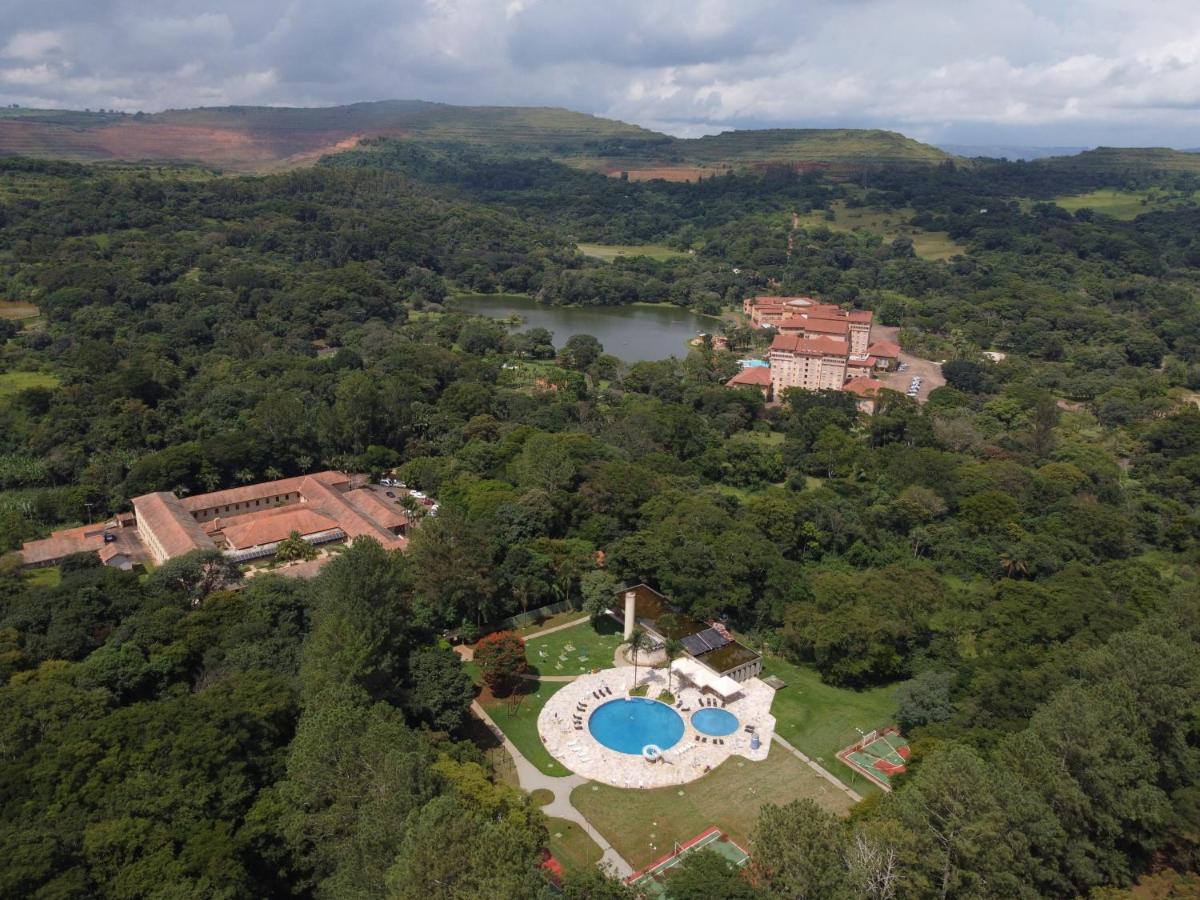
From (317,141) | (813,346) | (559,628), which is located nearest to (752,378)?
(813,346)

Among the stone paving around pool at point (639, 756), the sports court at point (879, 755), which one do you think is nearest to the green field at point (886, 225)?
the sports court at point (879, 755)

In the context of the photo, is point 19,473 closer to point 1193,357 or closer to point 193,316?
point 193,316

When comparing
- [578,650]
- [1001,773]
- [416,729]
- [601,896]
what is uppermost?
[1001,773]

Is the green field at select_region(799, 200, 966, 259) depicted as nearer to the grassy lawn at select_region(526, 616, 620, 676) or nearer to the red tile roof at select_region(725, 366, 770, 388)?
the red tile roof at select_region(725, 366, 770, 388)

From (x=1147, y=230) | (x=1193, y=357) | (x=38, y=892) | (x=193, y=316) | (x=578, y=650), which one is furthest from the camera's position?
(x=1147, y=230)

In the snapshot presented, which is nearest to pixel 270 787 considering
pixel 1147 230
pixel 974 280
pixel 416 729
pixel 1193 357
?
pixel 416 729

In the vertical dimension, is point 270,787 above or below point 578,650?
above

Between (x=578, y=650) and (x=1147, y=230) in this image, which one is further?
(x=1147, y=230)

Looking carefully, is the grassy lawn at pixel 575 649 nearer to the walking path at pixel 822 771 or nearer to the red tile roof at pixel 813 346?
the walking path at pixel 822 771

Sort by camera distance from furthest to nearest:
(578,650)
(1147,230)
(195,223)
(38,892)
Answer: (1147,230), (195,223), (578,650), (38,892)
